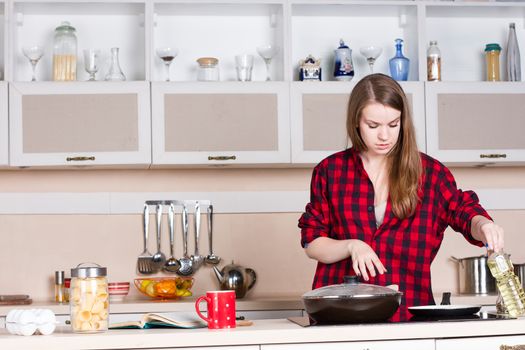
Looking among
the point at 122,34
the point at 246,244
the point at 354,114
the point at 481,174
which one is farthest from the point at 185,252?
the point at 354,114

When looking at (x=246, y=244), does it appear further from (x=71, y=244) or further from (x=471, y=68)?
(x=471, y=68)

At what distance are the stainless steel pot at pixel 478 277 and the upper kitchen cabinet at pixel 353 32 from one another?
0.95 m

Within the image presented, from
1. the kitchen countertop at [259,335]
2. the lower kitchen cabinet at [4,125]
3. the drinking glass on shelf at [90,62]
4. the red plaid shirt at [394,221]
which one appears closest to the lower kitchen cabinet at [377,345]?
the kitchen countertop at [259,335]

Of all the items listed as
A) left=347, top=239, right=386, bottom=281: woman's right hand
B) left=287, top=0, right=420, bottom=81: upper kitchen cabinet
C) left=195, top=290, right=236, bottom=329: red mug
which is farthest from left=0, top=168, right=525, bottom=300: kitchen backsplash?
left=195, top=290, right=236, bottom=329: red mug

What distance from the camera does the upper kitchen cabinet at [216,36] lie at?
430 centimetres

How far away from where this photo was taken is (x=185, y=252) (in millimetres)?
4277

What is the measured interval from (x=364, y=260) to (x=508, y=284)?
36 centimetres

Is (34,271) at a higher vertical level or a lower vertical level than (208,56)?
lower

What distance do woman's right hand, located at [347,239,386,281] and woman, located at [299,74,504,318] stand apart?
0.12m

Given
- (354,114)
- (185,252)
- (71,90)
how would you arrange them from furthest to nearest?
(185,252)
(71,90)
(354,114)

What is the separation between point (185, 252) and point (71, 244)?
1.85 feet

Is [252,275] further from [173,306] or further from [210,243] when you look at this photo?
[173,306]

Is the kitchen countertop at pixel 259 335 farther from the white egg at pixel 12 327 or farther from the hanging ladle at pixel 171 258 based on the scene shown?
the hanging ladle at pixel 171 258

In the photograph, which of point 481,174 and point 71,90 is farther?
point 481,174
